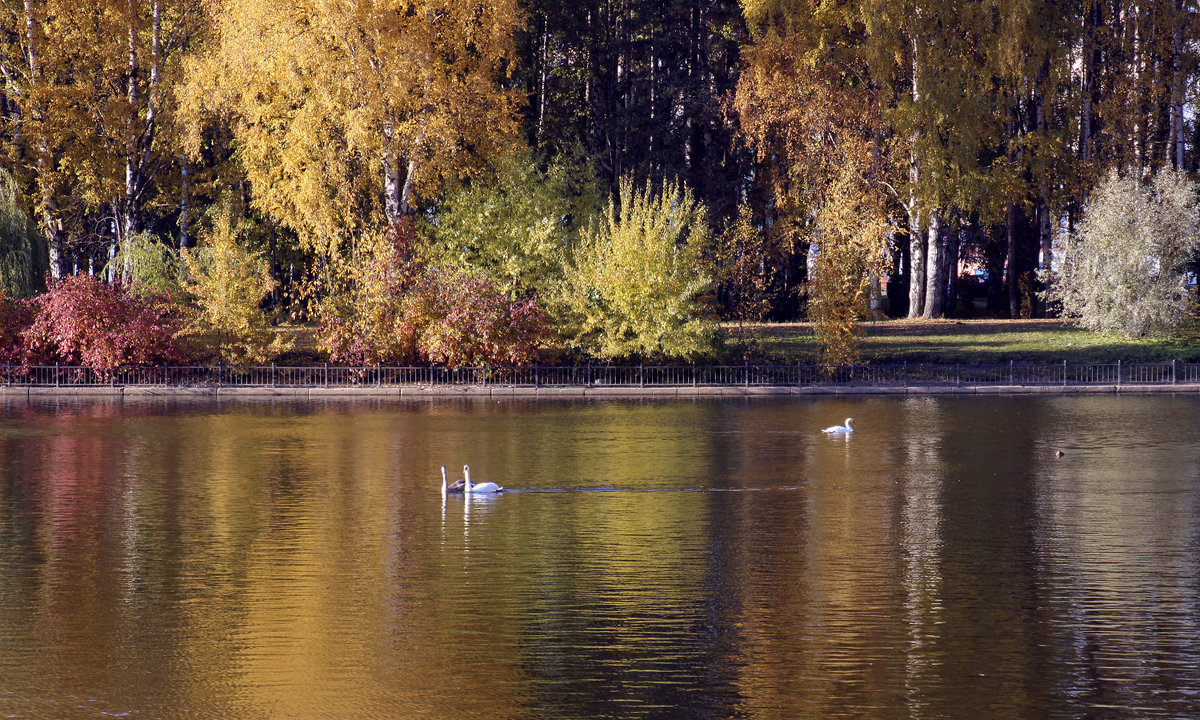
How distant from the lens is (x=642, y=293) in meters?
46.2

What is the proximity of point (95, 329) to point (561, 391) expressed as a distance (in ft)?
53.2

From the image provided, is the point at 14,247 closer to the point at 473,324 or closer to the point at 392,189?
the point at 392,189

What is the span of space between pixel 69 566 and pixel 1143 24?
53.6 m

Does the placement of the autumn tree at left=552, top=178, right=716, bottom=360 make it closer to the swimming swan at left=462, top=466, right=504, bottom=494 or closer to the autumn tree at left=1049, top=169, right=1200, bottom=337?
the autumn tree at left=1049, top=169, right=1200, bottom=337

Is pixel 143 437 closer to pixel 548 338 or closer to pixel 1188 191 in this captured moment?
pixel 548 338

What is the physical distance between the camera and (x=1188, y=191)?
53.1 meters

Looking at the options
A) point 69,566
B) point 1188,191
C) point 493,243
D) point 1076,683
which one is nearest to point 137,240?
point 493,243

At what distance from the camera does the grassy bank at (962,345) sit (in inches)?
1884

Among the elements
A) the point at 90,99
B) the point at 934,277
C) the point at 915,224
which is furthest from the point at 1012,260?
the point at 90,99

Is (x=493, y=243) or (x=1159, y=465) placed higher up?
(x=493, y=243)

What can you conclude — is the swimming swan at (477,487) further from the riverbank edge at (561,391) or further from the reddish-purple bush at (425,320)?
the reddish-purple bush at (425,320)

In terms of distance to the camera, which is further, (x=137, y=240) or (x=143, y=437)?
(x=137, y=240)

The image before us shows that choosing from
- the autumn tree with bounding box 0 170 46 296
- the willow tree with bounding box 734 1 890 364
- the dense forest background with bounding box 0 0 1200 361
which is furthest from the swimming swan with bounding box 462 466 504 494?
the autumn tree with bounding box 0 170 46 296

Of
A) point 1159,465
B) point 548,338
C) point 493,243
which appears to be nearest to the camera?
point 1159,465
